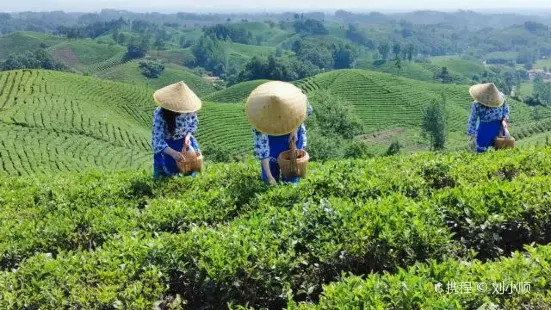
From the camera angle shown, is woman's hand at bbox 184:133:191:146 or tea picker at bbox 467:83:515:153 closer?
woman's hand at bbox 184:133:191:146

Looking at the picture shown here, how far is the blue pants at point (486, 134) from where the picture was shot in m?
8.37

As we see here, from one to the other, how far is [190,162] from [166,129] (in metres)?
0.62

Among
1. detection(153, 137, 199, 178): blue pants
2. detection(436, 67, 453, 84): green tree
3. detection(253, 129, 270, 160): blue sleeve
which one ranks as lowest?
detection(436, 67, 453, 84): green tree

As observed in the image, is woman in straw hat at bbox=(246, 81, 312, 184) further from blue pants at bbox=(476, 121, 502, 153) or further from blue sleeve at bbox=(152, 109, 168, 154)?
blue pants at bbox=(476, 121, 502, 153)

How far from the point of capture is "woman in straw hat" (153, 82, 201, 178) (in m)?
6.42

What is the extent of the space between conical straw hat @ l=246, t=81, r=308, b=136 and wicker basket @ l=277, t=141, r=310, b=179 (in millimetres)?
276

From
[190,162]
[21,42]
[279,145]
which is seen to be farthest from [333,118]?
[21,42]

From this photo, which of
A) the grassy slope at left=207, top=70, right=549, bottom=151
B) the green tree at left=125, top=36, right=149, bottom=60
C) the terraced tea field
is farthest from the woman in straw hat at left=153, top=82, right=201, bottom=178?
the green tree at left=125, top=36, right=149, bottom=60

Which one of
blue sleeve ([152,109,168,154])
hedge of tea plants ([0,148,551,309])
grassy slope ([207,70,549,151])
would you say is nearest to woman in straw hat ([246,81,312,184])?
hedge of tea plants ([0,148,551,309])

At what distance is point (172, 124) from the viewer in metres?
6.73

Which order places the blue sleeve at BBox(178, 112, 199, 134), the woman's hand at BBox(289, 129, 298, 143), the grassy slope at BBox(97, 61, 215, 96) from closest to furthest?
1. the woman's hand at BBox(289, 129, 298, 143)
2. the blue sleeve at BBox(178, 112, 199, 134)
3. the grassy slope at BBox(97, 61, 215, 96)

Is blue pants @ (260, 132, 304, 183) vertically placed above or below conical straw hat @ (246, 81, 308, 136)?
below

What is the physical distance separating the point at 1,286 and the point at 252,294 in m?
2.10

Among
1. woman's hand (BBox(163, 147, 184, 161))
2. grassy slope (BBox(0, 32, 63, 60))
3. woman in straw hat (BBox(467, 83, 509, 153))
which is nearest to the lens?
woman's hand (BBox(163, 147, 184, 161))
